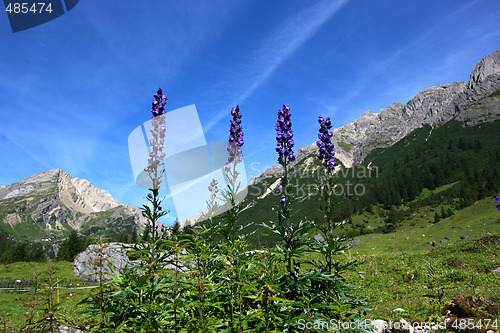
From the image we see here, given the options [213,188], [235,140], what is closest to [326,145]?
[235,140]

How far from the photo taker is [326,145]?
7.82 m

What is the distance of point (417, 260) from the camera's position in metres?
14.4

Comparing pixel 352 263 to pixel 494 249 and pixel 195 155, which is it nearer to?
pixel 195 155

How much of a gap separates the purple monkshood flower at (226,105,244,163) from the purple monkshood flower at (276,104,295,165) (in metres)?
1.42

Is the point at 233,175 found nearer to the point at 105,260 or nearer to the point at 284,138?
the point at 284,138

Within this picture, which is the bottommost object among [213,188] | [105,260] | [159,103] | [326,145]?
[105,260]

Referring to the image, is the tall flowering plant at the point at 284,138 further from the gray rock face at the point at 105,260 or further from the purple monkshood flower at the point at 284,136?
the gray rock face at the point at 105,260

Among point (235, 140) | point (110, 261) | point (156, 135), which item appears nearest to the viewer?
point (110, 261)

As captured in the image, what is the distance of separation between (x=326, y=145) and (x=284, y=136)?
138 cm

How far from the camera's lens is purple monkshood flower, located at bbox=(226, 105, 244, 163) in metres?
8.45

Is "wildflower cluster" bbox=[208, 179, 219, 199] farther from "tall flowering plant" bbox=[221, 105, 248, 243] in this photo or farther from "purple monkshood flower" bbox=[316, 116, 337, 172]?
"purple monkshood flower" bbox=[316, 116, 337, 172]

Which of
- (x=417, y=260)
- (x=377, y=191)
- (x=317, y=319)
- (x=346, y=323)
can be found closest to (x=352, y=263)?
(x=346, y=323)

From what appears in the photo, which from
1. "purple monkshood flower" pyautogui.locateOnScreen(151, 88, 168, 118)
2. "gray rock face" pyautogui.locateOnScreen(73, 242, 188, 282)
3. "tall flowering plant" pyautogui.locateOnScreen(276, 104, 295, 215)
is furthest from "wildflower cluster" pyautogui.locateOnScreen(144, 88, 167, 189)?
"tall flowering plant" pyautogui.locateOnScreen(276, 104, 295, 215)

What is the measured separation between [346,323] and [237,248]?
2490 mm
